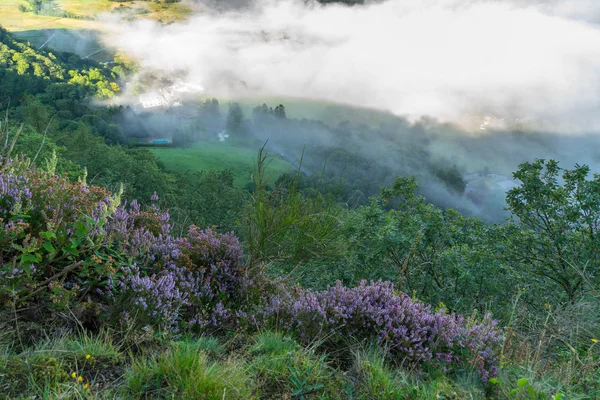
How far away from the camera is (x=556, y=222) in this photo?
8844mm

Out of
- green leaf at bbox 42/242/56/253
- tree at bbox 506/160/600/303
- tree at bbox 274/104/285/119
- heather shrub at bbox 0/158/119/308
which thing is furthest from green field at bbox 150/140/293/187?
green leaf at bbox 42/242/56/253

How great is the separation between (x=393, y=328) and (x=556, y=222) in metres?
7.46

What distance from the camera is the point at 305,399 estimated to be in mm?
2398

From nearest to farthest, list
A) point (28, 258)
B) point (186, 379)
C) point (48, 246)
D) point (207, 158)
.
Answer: point (186, 379) < point (28, 258) < point (48, 246) < point (207, 158)

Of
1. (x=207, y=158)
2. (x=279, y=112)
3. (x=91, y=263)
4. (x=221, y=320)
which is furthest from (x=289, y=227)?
(x=279, y=112)

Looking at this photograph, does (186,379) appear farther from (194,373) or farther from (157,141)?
(157,141)

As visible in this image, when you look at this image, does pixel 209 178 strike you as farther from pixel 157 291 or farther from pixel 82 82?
pixel 82 82

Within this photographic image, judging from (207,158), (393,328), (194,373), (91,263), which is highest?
(91,263)

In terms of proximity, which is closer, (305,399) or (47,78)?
(305,399)

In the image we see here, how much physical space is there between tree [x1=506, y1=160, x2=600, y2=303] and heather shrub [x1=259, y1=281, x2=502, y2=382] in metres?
6.31

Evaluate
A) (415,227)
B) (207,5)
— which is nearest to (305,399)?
(415,227)

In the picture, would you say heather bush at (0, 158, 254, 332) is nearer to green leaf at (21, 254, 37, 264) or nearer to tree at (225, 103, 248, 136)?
green leaf at (21, 254, 37, 264)

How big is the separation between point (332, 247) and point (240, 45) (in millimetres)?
184029

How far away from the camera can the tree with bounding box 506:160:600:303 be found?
8.29 m
